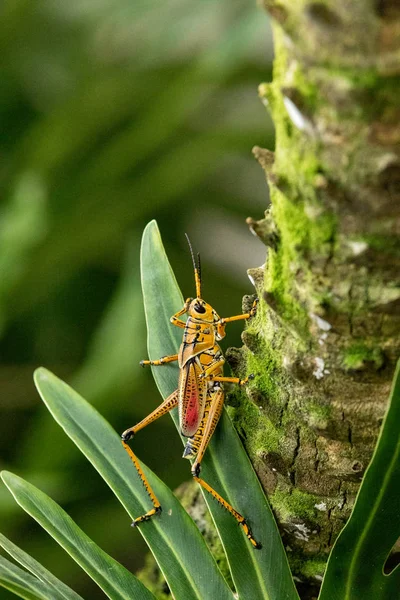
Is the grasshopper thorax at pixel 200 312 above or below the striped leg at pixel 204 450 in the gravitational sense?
above

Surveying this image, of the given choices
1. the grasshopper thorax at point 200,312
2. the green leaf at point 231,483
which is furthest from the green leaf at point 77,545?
the grasshopper thorax at point 200,312

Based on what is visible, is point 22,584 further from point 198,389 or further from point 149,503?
point 198,389

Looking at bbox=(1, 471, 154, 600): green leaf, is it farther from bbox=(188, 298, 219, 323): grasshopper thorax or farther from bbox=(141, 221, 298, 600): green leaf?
bbox=(188, 298, 219, 323): grasshopper thorax

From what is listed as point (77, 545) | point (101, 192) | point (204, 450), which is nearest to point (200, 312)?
point (204, 450)

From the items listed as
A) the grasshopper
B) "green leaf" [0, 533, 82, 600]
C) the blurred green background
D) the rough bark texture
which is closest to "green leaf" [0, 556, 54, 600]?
"green leaf" [0, 533, 82, 600]

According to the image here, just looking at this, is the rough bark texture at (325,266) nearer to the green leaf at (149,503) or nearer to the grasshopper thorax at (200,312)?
the green leaf at (149,503)

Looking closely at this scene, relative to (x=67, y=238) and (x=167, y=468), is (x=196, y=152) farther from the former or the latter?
(x=167, y=468)
